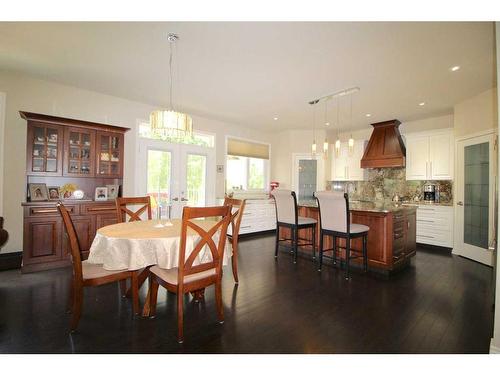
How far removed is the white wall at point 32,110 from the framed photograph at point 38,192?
0.23m

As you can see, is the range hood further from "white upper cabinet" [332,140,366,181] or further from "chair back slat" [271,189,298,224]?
"chair back slat" [271,189,298,224]

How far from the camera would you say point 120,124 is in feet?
14.1

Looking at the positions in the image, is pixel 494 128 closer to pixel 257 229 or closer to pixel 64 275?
pixel 257 229

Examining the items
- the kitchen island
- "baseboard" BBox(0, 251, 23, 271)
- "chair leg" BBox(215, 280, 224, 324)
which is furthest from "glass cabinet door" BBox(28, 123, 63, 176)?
the kitchen island

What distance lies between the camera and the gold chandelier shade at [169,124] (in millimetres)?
2496

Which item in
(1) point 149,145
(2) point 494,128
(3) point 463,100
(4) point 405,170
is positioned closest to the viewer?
(2) point 494,128

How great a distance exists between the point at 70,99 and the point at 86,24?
2121 mm

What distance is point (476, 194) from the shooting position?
3.96m

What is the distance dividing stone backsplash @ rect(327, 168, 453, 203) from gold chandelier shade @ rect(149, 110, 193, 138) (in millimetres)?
4949

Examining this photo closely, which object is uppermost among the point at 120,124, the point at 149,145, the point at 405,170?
the point at 120,124

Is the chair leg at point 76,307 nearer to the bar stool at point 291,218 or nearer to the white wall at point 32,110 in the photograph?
the white wall at point 32,110

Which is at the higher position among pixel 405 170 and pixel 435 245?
pixel 405 170

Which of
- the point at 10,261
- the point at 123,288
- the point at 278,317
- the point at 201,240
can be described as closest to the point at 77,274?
the point at 123,288
